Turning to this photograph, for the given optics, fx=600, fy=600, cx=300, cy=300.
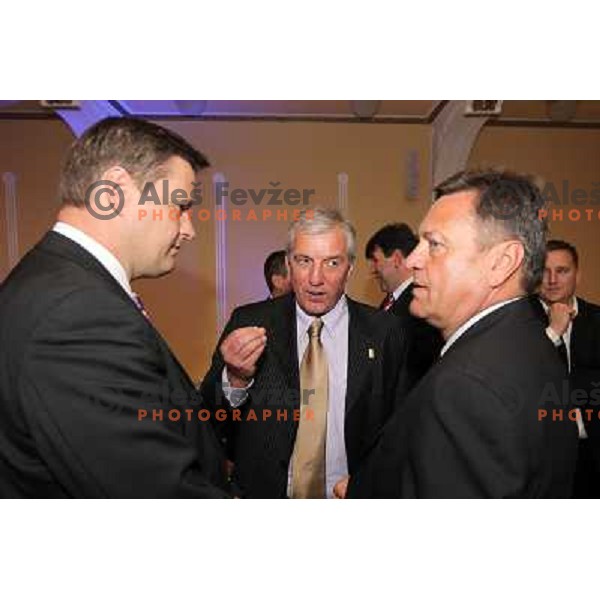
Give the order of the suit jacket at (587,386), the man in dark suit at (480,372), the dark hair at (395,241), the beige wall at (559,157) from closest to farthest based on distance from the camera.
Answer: the man in dark suit at (480,372) → the suit jacket at (587,386) → the dark hair at (395,241) → the beige wall at (559,157)

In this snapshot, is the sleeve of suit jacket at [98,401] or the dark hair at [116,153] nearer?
the sleeve of suit jacket at [98,401]

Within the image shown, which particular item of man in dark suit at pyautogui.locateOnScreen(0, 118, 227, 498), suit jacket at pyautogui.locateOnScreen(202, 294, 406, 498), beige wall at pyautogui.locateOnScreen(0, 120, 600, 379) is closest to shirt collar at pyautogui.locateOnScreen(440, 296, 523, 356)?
man in dark suit at pyautogui.locateOnScreen(0, 118, 227, 498)

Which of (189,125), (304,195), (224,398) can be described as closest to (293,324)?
(224,398)

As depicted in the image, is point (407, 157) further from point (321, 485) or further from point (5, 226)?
point (321, 485)

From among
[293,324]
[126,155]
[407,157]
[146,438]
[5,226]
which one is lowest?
[146,438]

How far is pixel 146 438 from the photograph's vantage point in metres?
0.95

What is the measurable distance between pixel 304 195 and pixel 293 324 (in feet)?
10.1

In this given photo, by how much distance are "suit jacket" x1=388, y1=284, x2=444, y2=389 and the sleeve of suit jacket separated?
1172 millimetres

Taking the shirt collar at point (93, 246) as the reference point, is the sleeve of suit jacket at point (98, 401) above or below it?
below

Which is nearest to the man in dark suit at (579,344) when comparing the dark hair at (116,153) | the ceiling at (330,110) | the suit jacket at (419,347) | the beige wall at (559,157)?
the suit jacket at (419,347)

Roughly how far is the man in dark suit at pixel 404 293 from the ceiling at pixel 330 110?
5.57ft

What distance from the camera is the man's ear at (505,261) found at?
1.19 metres

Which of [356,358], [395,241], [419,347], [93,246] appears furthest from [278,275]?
[93,246]

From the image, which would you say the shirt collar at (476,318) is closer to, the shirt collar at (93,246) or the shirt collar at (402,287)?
the shirt collar at (93,246)
